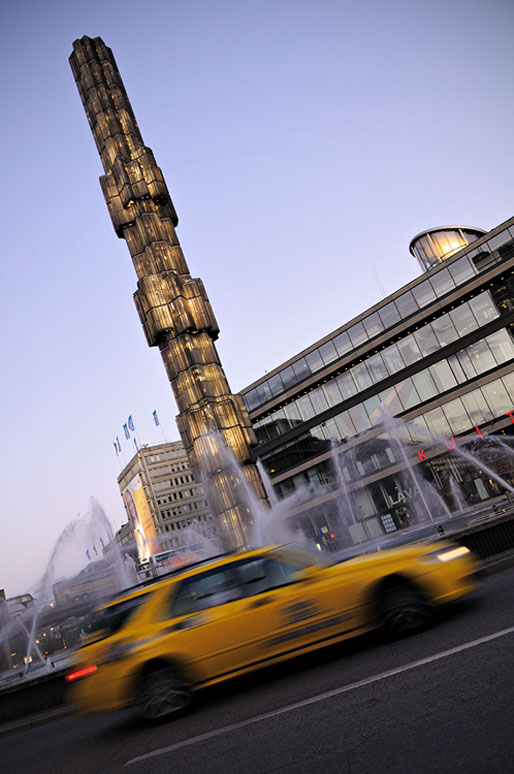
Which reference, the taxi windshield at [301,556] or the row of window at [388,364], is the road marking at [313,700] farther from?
the row of window at [388,364]

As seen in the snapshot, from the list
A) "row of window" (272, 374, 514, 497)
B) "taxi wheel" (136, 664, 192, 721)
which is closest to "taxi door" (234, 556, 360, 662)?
"taxi wheel" (136, 664, 192, 721)

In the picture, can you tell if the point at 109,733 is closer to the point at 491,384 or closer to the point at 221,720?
the point at 221,720

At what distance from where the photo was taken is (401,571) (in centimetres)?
590

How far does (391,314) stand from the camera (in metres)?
43.4

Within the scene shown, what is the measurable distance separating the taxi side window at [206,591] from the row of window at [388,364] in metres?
35.5

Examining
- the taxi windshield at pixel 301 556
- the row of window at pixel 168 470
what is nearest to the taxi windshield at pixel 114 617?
the taxi windshield at pixel 301 556

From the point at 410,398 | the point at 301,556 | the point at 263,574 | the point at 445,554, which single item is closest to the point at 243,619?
the point at 263,574

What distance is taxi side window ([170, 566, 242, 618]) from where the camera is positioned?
5.97m

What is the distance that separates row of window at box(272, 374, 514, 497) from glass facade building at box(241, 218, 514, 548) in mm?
70

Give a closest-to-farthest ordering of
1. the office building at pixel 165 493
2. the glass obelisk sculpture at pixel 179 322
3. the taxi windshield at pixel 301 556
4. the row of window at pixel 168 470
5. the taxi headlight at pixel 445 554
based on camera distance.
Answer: the taxi headlight at pixel 445 554 → the taxi windshield at pixel 301 556 → the glass obelisk sculpture at pixel 179 322 → the office building at pixel 165 493 → the row of window at pixel 168 470

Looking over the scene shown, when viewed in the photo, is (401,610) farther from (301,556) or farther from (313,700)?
(313,700)

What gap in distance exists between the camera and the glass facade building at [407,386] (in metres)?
37.7

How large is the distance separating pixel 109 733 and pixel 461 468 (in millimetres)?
36165

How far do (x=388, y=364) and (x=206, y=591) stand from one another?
38.6 metres
